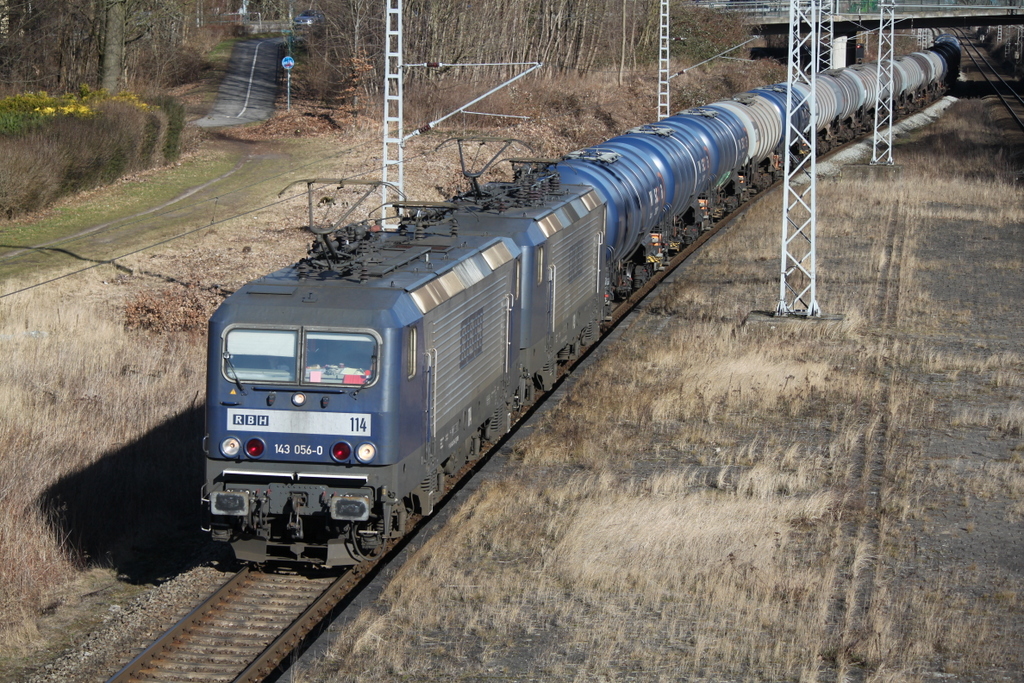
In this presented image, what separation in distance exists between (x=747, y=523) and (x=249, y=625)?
5.55 meters

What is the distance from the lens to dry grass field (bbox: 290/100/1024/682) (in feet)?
34.5

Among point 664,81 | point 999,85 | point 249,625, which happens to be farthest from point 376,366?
point 999,85

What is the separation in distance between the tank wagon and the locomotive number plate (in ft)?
0.04

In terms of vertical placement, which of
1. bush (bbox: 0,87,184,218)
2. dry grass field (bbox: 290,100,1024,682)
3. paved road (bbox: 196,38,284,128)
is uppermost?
paved road (bbox: 196,38,284,128)

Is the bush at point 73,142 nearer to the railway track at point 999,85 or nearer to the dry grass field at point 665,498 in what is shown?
the dry grass field at point 665,498

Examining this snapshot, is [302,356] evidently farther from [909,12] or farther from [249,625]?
[909,12]

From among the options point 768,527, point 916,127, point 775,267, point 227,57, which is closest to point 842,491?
point 768,527

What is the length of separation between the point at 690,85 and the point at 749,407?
49.9m

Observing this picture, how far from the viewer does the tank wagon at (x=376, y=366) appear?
11.1 m

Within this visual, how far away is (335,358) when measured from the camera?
436 inches

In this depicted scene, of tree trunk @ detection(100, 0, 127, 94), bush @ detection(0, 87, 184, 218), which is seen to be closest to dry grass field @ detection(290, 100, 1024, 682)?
bush @ detection(0, 87, 184, 218)

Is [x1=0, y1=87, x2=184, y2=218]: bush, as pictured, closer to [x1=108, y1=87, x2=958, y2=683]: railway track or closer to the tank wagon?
the tank wagon

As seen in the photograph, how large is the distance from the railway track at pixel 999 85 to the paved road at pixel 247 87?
117 ft

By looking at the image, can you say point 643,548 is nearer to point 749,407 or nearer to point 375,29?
point 749,407
